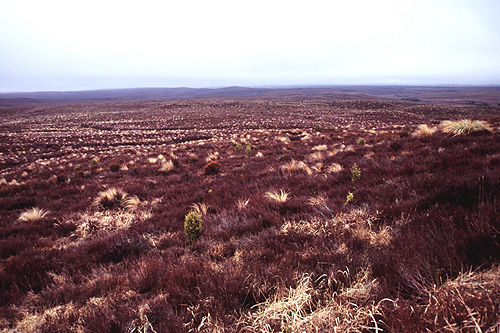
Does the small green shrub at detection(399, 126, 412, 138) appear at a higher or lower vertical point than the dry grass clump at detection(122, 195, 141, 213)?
higher

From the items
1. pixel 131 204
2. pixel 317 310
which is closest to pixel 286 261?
pixel 317 310

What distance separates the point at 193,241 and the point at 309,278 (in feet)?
7.04

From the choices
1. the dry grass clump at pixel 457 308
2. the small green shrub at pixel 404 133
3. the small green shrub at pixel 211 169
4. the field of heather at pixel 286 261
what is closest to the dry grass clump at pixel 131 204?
the field of heather at pixel 286 261

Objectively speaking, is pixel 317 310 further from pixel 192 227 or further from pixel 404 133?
pixel 404 133

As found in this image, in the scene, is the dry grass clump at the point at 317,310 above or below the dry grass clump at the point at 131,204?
above

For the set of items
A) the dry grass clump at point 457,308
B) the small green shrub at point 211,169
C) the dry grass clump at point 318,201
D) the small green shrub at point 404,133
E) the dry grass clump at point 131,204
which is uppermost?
the small green shrub at point 404,133

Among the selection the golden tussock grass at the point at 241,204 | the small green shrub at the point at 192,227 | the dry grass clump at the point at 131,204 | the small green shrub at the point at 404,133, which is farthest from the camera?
the small green shrub at the point at 404,133

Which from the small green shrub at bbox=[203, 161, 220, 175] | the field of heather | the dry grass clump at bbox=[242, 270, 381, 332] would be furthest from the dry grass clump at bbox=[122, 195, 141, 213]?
the dry grass clump at bbox=[242, 270, 381, 332]

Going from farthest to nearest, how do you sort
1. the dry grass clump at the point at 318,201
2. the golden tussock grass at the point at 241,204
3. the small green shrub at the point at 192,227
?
the golden tussock grass at the point at 241,204 → the dry grass clump at the point at 318,201 → the small green shrub at the point at 192,227

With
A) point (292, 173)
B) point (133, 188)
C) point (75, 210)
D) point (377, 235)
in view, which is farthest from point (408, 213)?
point (75, 210)

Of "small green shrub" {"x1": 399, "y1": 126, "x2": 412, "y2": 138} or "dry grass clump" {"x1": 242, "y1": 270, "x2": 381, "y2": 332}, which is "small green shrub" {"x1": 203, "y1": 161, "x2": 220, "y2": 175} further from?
"small green shrub" {"x1": 399, "y1": 126, "x2": 412, "y2": 138}

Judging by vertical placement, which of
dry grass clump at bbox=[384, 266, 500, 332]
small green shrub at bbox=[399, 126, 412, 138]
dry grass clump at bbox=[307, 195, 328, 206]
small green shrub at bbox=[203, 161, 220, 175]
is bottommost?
small green shrub at bbox=[203, 161, 220, 175]

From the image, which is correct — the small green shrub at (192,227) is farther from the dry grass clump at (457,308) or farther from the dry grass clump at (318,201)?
the dry grass clump at (457,308)

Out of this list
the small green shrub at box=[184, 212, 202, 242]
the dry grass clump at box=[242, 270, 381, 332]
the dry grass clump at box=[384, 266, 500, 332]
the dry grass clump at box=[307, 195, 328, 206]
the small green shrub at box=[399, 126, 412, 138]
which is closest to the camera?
the dry grass clump at box=[384, 266, 500, 332]
